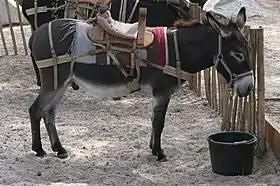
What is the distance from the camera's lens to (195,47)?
18.7 ft

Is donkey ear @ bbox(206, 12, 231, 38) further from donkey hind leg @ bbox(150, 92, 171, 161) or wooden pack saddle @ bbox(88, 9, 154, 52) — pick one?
donkey hind leg @ bbox(150, 92, 171, 161)

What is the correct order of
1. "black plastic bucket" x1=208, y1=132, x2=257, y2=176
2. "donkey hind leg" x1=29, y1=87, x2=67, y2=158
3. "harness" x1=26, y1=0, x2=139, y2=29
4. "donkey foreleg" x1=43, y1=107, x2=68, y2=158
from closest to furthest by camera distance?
"black plastic bucket" x1=208, y1=132, x2=257, y2=176
"donkey hind leg" x1=29, y1=87, x2=67, y2=158
"donkey foreleg" x1=43, y1=107, x2=68, y2=158
"harness" x1=26, y1=0, x2=139, y2=29

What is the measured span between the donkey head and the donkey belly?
0.68m

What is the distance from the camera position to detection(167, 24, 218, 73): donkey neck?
223 inches

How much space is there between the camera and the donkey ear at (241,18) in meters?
5.47

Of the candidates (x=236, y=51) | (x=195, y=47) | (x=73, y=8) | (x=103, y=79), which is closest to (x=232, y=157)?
(x=236, y=51)

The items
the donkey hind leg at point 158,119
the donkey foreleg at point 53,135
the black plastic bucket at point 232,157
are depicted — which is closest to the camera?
the black plastic bucket at point 232,157

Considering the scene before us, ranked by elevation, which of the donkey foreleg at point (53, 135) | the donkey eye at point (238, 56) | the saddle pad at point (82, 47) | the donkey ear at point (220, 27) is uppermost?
the donkey ear at point (220, 27)

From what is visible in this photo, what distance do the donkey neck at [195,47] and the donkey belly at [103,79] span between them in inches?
13.3

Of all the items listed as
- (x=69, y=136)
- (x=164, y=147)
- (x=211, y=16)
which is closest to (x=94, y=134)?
(x=69, y=136)

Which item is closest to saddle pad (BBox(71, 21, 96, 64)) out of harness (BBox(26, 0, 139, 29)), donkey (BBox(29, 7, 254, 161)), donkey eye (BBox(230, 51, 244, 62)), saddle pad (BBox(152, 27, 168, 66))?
donkey (BBox(29, 7, 254, 161))

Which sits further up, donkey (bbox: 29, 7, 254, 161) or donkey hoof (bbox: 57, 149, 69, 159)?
donkey (bbox: 29, 7, 254, 161)

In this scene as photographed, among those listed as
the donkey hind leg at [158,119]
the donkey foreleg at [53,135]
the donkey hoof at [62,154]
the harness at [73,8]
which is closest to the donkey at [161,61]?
the donkey hind leg at [158,119]

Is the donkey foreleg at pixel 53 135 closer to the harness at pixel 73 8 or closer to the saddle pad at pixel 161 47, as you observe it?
the saddle pad at pixel 161 47
